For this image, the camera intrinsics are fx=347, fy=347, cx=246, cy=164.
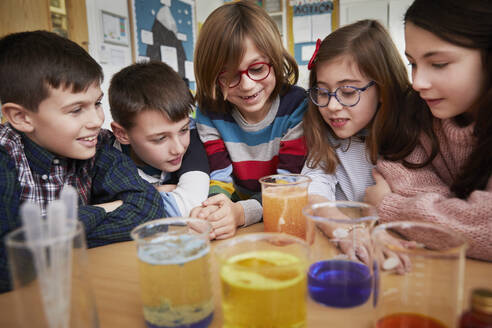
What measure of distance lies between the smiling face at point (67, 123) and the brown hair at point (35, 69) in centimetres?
2

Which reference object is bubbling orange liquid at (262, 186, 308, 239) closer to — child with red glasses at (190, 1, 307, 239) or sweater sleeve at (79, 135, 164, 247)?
child with red glasses at (190, 1, 307, 239)

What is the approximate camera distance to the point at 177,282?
52 centimetres

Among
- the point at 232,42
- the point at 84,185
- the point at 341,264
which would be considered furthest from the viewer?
the point at 232,42

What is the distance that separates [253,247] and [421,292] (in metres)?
0.24

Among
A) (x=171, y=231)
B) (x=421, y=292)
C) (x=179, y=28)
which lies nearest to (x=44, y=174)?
(x=171, y=231)

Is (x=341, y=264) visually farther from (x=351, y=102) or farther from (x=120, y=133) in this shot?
(x=120, y=133)

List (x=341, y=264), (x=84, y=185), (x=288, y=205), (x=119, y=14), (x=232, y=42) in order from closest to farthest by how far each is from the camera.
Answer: (x=341, y=264) → (x=288, y=205) → (x=84, y=185) → (x=232, y=42) → (x=119, y=14)

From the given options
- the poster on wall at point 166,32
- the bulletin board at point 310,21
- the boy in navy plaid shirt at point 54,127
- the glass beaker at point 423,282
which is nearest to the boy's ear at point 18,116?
the boy in navy plaid shirt at point 54,127

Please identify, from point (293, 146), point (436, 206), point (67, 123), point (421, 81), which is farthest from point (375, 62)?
point (67, 123)

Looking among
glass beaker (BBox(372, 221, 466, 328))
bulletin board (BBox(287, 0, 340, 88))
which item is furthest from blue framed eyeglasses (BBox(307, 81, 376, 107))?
bulletin board (BBox(287, 0, 340, 88))

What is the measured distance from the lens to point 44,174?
3.48 feet

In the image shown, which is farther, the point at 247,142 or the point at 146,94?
the point at 247,142

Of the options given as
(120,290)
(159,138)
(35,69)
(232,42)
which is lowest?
(120,290)

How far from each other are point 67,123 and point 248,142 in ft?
2.42
